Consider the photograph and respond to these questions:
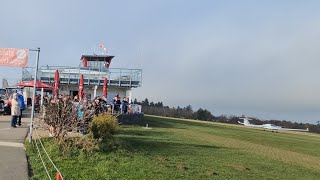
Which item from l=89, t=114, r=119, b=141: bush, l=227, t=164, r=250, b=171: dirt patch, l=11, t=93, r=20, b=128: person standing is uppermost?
l=11, t=93, r=20, b=128: person standing

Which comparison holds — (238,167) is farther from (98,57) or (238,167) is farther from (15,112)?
(98,57)

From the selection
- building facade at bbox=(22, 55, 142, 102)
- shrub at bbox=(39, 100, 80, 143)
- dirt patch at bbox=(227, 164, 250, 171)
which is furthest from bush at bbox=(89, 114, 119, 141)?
building facade at bbox=(22, 55, 142, 102)

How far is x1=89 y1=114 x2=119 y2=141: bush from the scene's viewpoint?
15.8 meters

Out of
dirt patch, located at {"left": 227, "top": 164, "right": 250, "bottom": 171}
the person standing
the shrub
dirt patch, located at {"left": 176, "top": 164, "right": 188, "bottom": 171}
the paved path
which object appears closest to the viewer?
the paved path

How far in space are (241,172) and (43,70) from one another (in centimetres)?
→ 3509

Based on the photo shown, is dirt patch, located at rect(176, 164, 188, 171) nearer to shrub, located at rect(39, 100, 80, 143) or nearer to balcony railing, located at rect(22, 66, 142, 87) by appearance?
shrub, located at rect(39, 100, 80, 143)

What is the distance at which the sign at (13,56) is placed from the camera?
49.0 feet

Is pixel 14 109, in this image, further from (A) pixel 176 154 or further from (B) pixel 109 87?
(B) pixel 109 87

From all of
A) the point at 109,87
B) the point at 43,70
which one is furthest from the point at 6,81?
the point at 109,87

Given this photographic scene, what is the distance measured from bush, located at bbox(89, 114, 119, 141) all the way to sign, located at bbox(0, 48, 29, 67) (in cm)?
306

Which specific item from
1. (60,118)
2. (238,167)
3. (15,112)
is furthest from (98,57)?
(238,167)

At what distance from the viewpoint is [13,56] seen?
15.0 m

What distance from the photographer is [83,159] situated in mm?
12328

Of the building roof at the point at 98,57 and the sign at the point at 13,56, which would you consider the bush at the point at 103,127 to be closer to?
the sign at the point at 13,56
